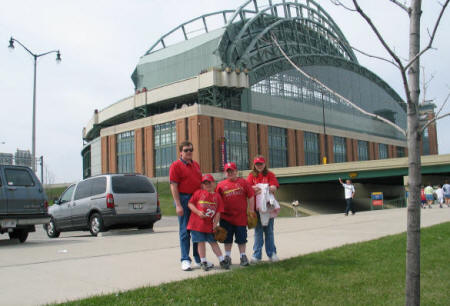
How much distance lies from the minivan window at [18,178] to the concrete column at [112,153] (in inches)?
2237

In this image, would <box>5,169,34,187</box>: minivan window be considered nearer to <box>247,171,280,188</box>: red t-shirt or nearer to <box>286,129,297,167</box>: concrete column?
<box>247,171,280,188</box>: red t-shirt

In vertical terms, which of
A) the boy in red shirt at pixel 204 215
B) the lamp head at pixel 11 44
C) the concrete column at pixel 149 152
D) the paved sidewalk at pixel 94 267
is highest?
the lamp head at pixel 11 44

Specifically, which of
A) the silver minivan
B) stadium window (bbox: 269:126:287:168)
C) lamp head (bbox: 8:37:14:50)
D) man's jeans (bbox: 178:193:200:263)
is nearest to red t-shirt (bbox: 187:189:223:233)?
man's jeans (bbox: 178:193:200:263)

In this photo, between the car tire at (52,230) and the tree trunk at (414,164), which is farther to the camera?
the car tire at (52,230)

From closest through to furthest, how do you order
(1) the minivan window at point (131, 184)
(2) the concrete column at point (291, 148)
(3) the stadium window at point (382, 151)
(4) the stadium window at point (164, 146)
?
(1) the minivan window at point (131, 184)
(4) the stadium window at point (164, 146)
(2) the concrete column at point (291, 148)
(3) the stadium window at point (382, 151)

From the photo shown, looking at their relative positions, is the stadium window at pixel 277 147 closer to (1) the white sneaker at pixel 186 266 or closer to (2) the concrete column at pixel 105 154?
(2) the concrete column at pixel 105 154

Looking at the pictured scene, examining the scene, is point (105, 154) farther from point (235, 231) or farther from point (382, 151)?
point (235, 231)

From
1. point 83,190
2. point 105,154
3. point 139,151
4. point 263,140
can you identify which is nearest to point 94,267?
point 83,190

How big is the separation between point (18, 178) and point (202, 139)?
149ft

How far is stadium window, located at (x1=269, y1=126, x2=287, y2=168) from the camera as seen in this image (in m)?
65.5

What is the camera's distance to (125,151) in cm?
6631

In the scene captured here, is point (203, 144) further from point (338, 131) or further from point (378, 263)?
point (378, 263)

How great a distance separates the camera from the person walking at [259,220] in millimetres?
6969

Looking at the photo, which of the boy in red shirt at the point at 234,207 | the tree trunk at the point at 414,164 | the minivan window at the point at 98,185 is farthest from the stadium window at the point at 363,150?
the tree trunk at the point at 414,164
